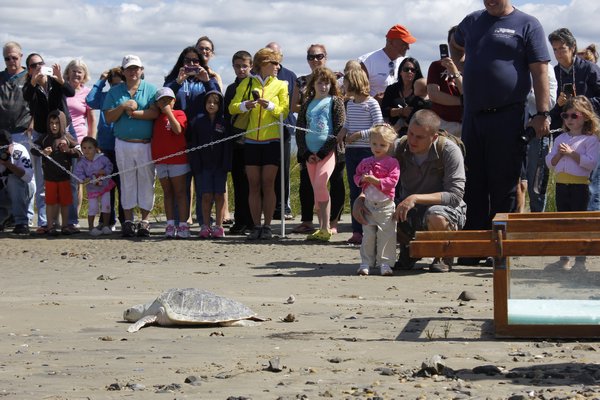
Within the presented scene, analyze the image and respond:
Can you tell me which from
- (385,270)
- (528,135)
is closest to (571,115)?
(528,135)

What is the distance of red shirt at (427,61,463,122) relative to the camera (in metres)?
13.7

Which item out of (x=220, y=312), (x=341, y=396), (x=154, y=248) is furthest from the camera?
(x=154, y=248)

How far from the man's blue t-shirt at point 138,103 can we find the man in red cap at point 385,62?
2694 millimetres

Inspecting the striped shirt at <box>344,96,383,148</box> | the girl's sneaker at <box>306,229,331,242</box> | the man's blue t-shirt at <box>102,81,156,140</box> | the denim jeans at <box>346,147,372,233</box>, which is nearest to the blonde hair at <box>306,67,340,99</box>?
the striped shirt at <box>344,96,383,148</box>

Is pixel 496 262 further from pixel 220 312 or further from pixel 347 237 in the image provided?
pixel 347 237

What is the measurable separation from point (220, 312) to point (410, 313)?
4.86 feet

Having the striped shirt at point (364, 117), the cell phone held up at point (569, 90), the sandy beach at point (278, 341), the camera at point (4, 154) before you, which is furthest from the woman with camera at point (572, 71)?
the camera at point (4, 154)

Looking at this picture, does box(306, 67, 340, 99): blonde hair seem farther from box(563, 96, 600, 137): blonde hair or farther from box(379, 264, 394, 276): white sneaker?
box(379, 264, 394, 276): white sneaker

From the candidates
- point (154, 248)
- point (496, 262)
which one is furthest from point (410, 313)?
point (154, 248)

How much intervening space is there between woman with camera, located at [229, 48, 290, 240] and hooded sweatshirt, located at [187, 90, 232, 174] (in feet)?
0.75

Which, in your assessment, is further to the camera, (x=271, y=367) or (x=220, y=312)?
(x=220, y=312)

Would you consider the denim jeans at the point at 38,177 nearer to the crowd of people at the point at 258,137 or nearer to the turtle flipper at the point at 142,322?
the crowd of people at the point at 258,137

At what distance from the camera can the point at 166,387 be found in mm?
6523

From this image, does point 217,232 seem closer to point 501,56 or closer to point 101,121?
point 101,121
